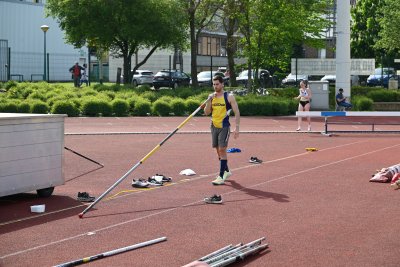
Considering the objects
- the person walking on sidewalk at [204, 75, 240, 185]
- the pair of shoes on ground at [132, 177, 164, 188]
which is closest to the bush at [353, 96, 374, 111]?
the person walking on sidewalk at [204, 75, 240, 185]

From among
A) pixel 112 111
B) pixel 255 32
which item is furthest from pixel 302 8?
pixel 112 111

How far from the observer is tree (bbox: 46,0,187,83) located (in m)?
45.2

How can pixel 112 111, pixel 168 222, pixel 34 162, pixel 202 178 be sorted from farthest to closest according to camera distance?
1. pixel 112 111
2. pixel 202 178
3. pixel 34 162
4. pixel 168 222

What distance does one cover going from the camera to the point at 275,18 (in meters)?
40.2

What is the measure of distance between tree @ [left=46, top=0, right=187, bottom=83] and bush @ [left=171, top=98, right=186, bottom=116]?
12.4 meters

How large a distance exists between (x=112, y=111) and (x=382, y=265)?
992 inches

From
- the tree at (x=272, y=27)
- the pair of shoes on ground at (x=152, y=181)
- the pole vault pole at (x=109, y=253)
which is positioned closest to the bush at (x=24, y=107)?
the tree at (x=272, y=27)

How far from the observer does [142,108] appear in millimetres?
33375

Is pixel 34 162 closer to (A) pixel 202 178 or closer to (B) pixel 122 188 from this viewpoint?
(B) pixel 122 188

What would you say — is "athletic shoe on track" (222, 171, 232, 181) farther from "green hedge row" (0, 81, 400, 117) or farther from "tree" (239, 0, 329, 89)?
"tree" (239, 0, 329, 89)

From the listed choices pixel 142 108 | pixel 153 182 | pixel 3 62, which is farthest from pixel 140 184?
pixel 3 62

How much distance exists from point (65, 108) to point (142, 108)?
3248 mm

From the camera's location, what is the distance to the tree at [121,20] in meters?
45.2

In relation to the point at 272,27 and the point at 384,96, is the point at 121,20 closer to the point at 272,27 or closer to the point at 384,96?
the point at 272,27
